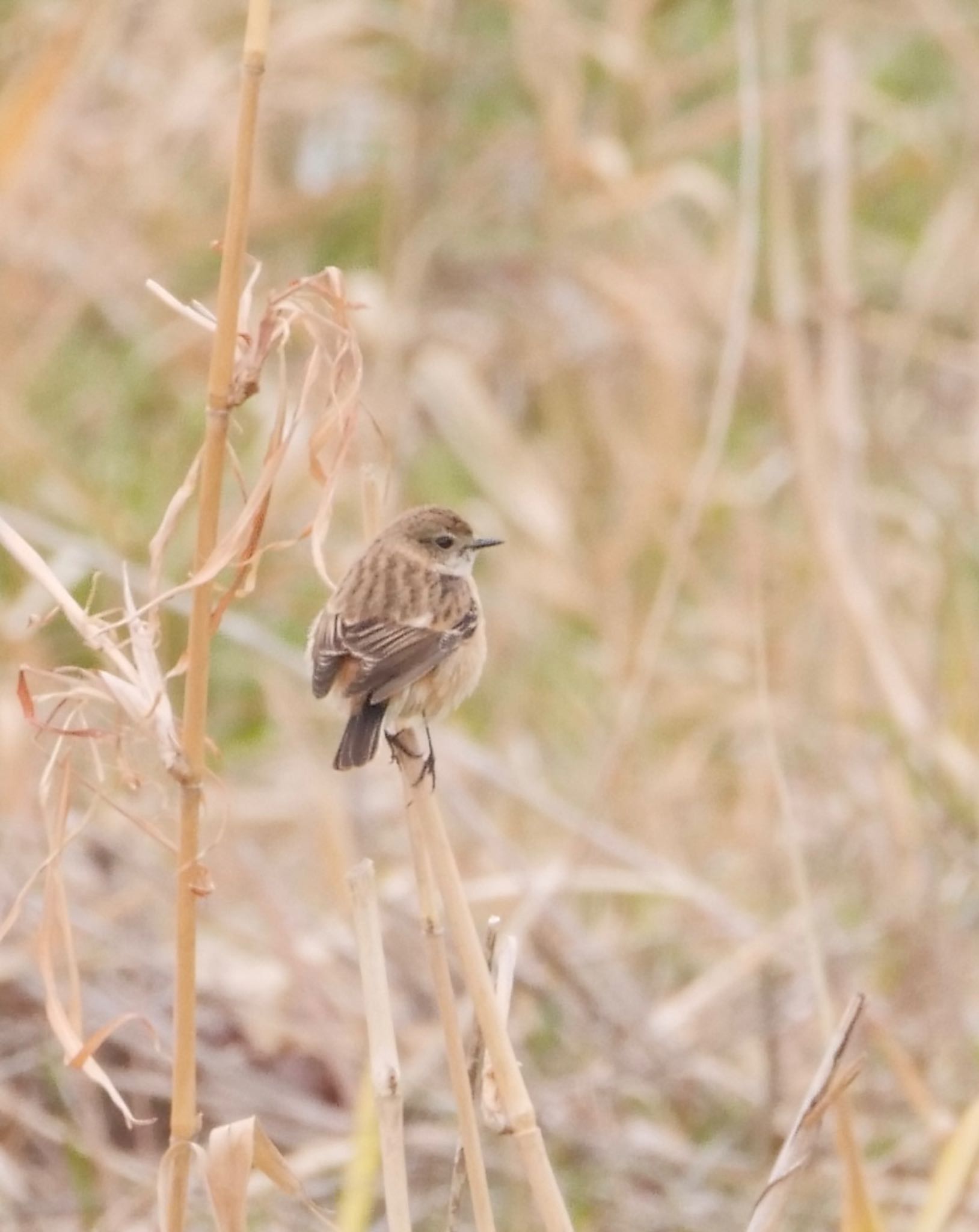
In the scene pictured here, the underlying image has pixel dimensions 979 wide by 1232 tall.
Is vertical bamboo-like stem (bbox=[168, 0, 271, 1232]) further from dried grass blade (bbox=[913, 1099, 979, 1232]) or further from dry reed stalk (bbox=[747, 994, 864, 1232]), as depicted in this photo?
dried grass blade (bbox=[913, 1099, 979, 1232])

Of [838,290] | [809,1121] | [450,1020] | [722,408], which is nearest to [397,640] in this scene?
[722,408]

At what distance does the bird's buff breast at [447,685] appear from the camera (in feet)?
10.3

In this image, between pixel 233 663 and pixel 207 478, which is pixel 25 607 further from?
pixel 207 478

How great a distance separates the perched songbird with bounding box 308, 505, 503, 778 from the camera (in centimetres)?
301

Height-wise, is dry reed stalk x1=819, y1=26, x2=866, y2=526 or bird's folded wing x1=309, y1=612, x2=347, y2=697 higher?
dry reed stalk x1=819, y1=26, x2=866, y2=526

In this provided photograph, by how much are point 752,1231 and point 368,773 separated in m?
3.49

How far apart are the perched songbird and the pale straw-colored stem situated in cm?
72

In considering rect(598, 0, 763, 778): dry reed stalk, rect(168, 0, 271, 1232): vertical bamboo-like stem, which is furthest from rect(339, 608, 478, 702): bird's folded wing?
rect(168, 0, 271, 1232): vertical bamboo-like stem

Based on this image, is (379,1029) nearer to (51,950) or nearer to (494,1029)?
(494,1029)

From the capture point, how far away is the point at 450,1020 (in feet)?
6.64

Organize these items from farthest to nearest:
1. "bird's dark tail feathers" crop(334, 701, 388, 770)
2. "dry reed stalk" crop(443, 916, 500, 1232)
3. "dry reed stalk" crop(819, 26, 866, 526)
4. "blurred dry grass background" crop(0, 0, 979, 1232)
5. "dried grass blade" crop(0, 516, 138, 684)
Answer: "dry reed stalk" crop(819, 26, 866, 526) < "blurred dry grass background" crop(0, 0, 979, 1232) < "bird's dark tail feathers" crop(334, 701, 388, 770) < "dry reed stalk" crop(443, 916, 500, 1232) < "dried grass blade" crop(0, 516, 138, 684)

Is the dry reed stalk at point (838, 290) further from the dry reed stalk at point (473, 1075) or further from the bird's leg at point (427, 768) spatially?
the dry reed stalk at point (473, 1075)

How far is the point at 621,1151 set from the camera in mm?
3900

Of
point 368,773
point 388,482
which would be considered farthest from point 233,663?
point 388,482
